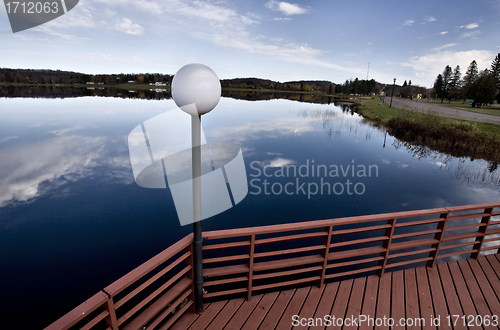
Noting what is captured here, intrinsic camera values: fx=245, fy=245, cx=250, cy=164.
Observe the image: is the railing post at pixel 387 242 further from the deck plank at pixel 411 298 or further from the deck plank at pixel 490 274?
the deck plank at pixel 490 274

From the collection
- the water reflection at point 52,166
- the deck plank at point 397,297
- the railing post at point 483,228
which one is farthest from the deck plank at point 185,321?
the water reflection at point 52,166

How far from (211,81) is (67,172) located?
42.3 ft

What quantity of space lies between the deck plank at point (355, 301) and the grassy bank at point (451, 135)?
15.4 meters

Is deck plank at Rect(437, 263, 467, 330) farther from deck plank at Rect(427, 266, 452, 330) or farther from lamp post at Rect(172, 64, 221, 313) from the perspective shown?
lamp post at Rect(172, 64, 221, 313)

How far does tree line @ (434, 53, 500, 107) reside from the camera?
31.0m

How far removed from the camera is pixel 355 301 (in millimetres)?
2684

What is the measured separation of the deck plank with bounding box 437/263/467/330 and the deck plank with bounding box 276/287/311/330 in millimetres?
1420

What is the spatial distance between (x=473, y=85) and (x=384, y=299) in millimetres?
43291

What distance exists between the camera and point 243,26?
20.3 m

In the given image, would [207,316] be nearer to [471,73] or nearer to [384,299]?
[384,299]

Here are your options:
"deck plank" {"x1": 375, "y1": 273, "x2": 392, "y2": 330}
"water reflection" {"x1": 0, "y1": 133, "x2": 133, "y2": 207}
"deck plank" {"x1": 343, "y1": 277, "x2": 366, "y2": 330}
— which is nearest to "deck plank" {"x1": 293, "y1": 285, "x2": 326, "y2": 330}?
"deck plank" {"x1": 343, "y1": 277, "x2": 366, "y2": 330}

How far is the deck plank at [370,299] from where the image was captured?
8.31 ft

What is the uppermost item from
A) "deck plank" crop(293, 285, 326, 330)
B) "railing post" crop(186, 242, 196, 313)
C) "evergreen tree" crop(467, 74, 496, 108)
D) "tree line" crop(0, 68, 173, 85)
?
"tree line" crop(0, 68, 173, 85)

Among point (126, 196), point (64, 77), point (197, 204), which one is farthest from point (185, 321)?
point (64, 77)
